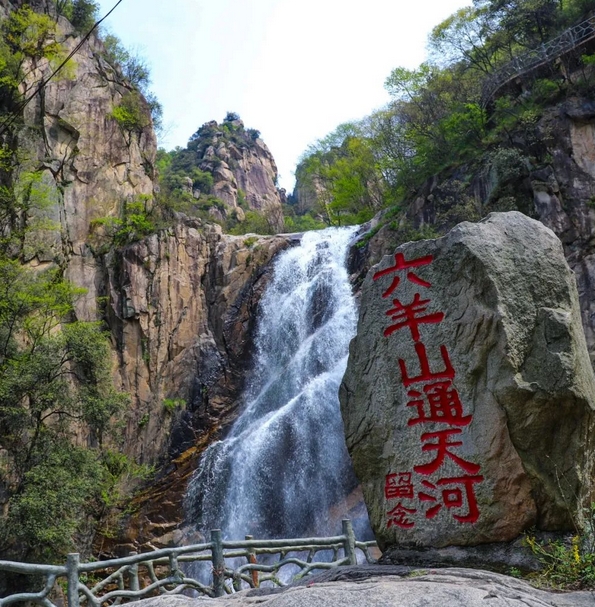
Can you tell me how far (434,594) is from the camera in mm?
3037

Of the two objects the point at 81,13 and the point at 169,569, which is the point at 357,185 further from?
the point at 169,569

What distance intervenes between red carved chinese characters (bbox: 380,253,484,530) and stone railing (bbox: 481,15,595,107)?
14.9m

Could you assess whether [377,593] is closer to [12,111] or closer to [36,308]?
[36,308]

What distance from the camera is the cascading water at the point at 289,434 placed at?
12.9 meters

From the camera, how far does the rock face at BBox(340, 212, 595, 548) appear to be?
4.15 m

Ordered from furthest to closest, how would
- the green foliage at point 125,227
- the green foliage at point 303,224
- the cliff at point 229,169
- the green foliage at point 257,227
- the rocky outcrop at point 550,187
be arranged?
the cliff at point 229,169 → the green foliage at point 303,224 → the green foliage at point 257,227 → the green foliage at point 125,227 → the rocky outcrop at point 550,187

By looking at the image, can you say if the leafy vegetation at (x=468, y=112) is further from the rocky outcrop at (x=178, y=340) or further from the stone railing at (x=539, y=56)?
the rocky outcrop at (x=178, y=340)

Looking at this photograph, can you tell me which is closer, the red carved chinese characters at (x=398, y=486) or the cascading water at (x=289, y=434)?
the red carved chinese characters at (x=398, y=486)

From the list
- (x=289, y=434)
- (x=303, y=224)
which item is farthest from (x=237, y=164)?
(x=289, y=434)

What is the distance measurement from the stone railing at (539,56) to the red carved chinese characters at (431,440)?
1486 centimetres

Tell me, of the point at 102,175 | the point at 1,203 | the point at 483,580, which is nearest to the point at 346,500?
the point at 483,580

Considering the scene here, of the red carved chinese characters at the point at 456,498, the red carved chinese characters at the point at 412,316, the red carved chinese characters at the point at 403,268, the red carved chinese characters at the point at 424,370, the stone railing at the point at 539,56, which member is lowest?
the red carved chinese characters at the point at 456,498

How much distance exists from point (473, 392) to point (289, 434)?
991 cm

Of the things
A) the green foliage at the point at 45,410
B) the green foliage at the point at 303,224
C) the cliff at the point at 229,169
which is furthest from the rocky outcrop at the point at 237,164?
the green foliage at the point at 45,410
